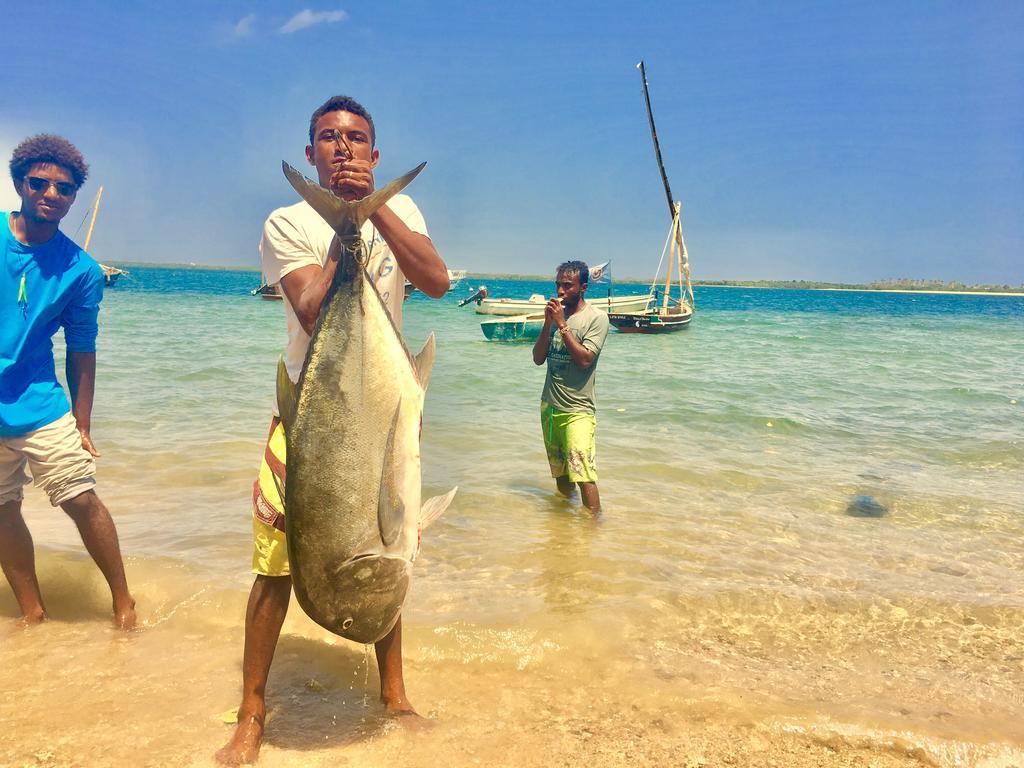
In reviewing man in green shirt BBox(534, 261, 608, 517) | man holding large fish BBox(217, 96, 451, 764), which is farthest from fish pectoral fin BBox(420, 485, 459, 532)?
man in green shirt BBox(534, 261, 608, 517)

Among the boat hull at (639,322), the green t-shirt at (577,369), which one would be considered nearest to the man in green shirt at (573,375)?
the green t-shirt at (577,369)

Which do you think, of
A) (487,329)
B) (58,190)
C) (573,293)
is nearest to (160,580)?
(58,190)

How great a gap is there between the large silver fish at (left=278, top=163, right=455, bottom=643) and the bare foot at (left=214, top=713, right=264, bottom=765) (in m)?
0.75

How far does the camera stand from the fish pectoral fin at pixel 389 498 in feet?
7.03

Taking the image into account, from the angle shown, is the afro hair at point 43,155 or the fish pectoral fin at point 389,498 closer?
the fish pectoral fin at point 389,498

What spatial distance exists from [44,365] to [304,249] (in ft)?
6.41

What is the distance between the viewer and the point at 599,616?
4027mm

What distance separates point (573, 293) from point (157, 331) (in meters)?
20.0

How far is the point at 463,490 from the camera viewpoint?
6914mm

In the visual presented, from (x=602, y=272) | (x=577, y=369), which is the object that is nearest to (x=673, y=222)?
(x=602, y=272)

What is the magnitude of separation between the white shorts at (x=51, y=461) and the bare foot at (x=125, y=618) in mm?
676

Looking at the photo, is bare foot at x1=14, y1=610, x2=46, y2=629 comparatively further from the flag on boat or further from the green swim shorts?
the flag on boat

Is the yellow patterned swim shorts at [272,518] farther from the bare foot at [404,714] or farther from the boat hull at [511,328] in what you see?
the boat hull at [511,328]

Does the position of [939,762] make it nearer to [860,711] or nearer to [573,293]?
[860,711]
